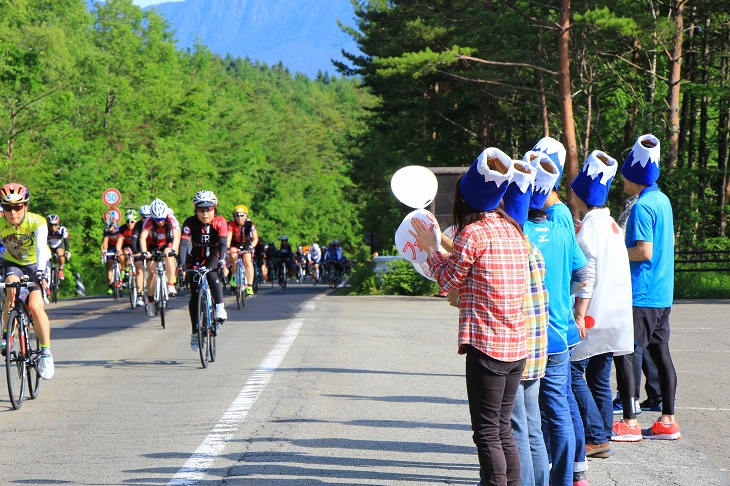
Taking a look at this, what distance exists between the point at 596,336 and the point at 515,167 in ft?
7.61

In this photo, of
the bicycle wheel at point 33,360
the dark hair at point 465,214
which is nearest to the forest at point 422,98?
the bicycle wheel at point 33,360

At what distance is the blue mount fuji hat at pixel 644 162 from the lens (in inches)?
317

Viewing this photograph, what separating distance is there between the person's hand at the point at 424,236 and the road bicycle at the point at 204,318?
24.1ft

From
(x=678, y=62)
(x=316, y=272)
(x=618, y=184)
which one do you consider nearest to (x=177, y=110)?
(x=316, y=272)

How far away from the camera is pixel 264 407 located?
30.8ft

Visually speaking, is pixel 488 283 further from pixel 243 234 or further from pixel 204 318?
pixel 243 234

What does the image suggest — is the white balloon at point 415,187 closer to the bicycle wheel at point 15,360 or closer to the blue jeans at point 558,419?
the blue jeans at point 558,419

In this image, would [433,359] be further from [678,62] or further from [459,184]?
[678,62]

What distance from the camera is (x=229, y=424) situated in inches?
338

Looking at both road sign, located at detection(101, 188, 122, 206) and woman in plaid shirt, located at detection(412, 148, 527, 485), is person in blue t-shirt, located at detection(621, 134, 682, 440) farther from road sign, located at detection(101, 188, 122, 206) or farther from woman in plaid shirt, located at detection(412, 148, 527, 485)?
road sign, located at detection(101, 188, 122, 206)

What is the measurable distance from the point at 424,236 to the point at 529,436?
1237 millimetres

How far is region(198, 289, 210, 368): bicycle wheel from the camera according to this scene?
12430 mm

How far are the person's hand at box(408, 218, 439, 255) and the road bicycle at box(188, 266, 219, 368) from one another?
7338 mm

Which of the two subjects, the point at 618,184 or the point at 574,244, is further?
the point at 618,184
